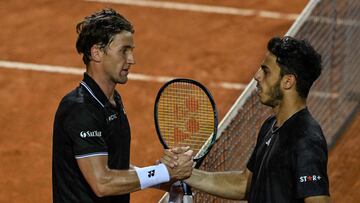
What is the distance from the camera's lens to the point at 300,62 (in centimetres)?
713

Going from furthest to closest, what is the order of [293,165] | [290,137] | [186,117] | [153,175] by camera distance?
[186,117]
[153,175]
[290,137]
[293,165]

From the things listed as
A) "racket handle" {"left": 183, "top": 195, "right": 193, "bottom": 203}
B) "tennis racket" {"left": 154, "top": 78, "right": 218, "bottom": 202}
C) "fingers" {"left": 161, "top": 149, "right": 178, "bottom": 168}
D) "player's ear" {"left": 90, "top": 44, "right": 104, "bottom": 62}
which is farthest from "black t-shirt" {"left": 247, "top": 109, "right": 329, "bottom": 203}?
"player's ear" {"left": 90, "top": 44, "right": 104, "bottom": 62}

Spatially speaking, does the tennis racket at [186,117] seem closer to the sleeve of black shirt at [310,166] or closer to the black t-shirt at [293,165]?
the black t-shirt at [293,165]

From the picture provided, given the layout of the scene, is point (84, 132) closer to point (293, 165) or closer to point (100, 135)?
point (100, 135)

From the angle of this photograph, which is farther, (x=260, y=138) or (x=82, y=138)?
(x=260, y=138)

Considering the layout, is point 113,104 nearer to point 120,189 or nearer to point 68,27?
point 120,189

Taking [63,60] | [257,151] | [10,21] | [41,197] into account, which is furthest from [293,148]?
[10,21]

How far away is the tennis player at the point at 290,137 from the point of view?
692cm

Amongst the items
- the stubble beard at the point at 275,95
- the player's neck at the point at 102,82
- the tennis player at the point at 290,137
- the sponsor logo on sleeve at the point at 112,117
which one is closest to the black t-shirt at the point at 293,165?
the tennis player at the point at 290,137

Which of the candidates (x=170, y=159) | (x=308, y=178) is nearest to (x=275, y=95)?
(x=308, y=178)

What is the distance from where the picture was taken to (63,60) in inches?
554

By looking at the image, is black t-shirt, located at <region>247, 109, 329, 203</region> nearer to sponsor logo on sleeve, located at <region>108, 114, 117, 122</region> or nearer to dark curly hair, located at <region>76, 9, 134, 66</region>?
sponsor logo on sleeve, located at <region>108, 114, 117, 122</region>

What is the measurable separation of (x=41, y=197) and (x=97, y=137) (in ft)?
13.9

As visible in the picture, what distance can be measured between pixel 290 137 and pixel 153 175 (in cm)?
104
